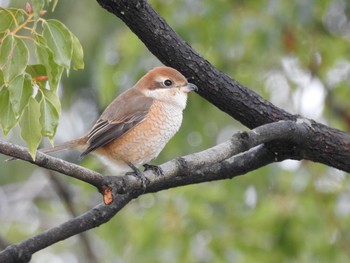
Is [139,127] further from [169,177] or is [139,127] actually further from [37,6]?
[37,6]

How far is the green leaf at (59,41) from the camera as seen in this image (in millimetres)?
3010

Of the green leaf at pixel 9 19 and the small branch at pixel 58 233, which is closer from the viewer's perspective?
the green leaf at pixel 9 19

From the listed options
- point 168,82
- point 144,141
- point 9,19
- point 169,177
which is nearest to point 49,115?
point 9,19

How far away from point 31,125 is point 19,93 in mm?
140

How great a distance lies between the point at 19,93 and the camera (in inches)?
114

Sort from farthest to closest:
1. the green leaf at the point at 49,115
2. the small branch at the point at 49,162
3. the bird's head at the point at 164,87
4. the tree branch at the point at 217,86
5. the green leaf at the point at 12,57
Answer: the bird's head at the point at 164,87, the tree branch at the point at 217,86, the small branch at the point at 49,162, the green leaf at the point at 49,115, the green leaf at the point at 12,57

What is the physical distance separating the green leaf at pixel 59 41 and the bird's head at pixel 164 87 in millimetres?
1754

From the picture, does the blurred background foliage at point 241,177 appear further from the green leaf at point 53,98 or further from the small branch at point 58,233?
the green leaf at point 53,98

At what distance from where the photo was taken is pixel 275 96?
888 cm

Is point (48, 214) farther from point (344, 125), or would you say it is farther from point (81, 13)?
point (344, 125)

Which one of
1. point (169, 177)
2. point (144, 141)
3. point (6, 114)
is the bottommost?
point (6, 114)

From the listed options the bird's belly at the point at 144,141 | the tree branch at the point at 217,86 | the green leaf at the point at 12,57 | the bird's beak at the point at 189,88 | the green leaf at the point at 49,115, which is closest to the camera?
the green leaf at the point at 12,57

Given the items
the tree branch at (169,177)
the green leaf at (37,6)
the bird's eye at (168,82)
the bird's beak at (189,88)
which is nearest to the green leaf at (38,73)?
the green leaf at (37,6)

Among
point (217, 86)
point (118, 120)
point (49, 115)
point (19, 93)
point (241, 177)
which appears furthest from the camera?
point (241, 177)
